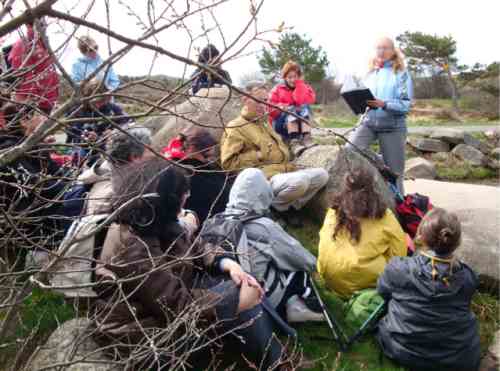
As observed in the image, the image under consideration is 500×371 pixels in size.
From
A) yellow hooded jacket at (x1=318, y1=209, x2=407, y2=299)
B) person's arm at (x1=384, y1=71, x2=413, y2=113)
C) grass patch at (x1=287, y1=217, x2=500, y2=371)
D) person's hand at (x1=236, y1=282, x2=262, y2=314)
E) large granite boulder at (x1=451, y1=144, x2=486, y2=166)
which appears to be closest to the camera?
person's hand at (x1=236, y1=282, x2=262, y2=314)

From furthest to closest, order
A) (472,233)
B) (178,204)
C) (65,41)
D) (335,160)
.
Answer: (335,160) → (472,233) → (178,204) → (65,41)

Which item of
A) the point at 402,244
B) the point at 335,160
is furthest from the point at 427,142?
the point at 402,244

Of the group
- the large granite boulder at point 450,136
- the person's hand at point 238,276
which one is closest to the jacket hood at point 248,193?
the person's hand at point 238,276

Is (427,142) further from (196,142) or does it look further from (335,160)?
(196,142)

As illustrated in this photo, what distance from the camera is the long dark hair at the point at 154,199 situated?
220 cm

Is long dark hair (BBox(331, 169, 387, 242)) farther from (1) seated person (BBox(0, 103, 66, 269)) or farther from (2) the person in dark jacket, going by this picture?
(1) seated person (BBox(0, 103, 66, 269))

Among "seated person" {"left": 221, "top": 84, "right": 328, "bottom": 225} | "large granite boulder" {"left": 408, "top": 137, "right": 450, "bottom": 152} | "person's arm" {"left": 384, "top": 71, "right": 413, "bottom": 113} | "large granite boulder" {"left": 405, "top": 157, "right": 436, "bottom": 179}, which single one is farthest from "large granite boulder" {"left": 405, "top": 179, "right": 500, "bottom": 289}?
"large granite boulder" {"left": 408, "top": 137, "right": 450, "bottom": 152}

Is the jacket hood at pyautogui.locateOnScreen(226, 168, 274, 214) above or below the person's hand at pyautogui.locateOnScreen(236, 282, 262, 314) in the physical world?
above

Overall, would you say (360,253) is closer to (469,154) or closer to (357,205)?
(357,205)

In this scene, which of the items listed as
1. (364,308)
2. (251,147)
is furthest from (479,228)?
(251,147)

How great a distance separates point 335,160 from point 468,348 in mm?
2357

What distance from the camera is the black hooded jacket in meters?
2.78

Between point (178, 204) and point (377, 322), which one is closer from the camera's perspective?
point (178, 204)

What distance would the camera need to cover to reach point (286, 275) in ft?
10.1
